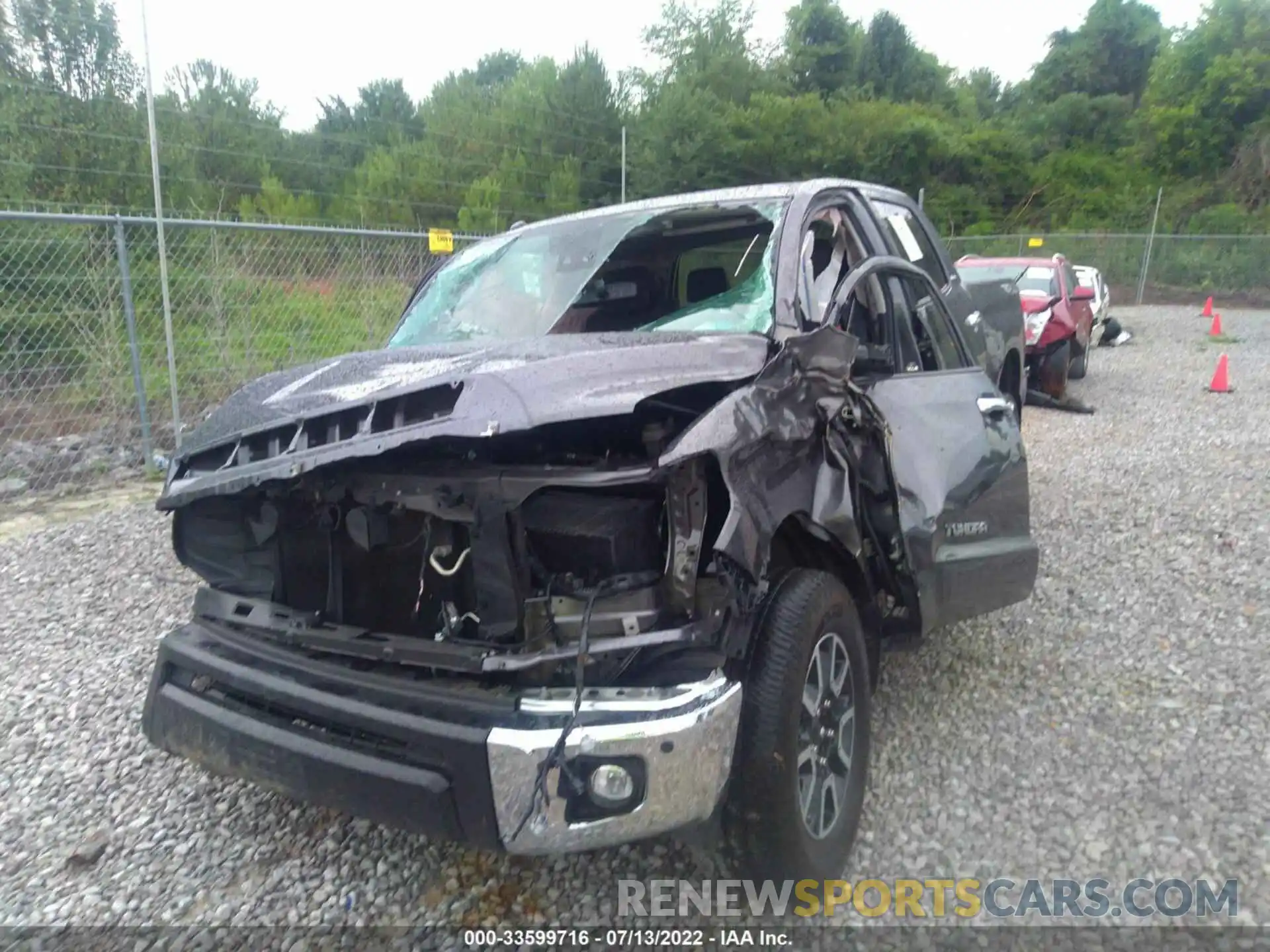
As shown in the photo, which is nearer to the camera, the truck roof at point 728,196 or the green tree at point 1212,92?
the truck roof at point 728,196

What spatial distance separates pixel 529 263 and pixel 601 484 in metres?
1.88

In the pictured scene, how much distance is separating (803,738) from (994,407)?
186 cm

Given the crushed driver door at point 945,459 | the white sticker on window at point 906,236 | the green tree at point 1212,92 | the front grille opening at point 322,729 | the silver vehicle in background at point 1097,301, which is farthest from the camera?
the green tree at point 1212,92

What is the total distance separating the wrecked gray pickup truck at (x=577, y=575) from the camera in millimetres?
2146

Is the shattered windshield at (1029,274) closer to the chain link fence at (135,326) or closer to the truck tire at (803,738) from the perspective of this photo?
the chain link fence at (135,326)

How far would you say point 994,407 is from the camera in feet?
12.3

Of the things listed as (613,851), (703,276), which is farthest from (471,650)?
(703,276)

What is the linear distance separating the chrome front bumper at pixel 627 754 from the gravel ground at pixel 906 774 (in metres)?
0.59

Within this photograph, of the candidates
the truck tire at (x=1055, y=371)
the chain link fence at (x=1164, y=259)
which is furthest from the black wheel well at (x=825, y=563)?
the chain link fence at (x=1164, y=259)

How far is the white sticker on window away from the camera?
4617mm

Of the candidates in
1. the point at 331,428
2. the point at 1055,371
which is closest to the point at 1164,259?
the point at 1055,371

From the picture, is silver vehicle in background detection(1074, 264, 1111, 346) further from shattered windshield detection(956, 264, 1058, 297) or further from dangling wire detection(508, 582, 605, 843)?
dangling wire detection(508, 582, 605, 843)

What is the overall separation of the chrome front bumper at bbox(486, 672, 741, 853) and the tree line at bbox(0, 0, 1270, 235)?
414 inches

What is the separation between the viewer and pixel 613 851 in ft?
9.21
